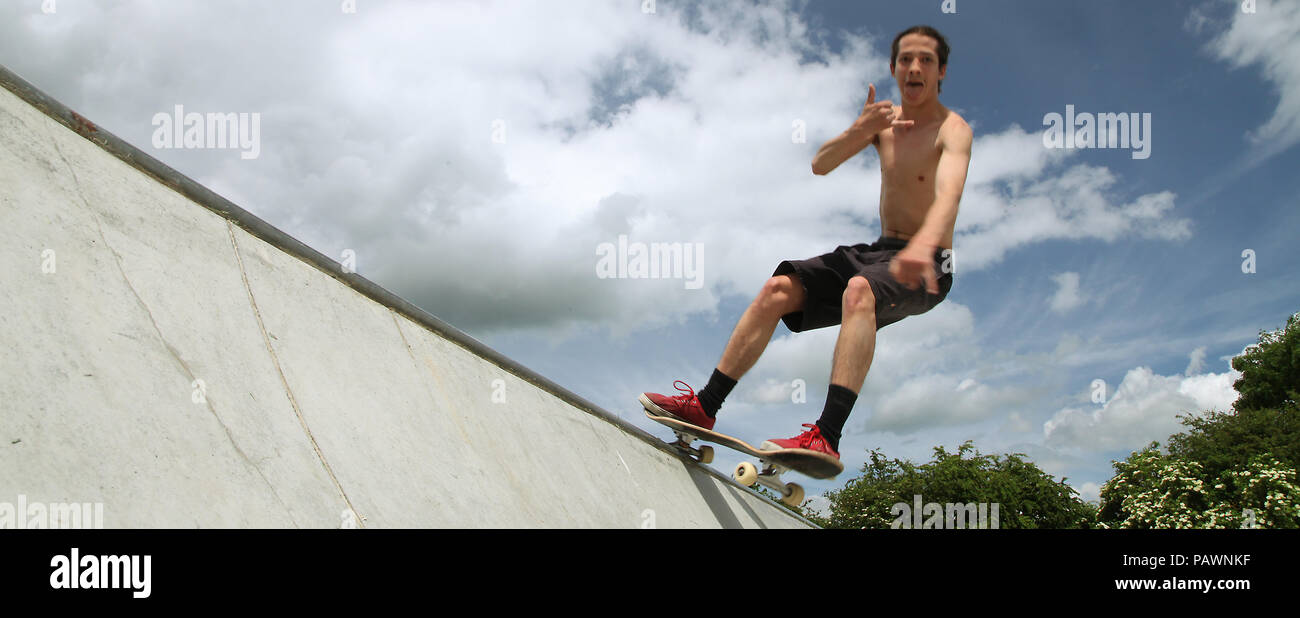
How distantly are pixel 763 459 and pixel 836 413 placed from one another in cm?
52

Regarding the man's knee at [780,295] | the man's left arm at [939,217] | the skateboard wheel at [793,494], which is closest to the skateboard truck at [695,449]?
the skateboard wheel at [793,494]

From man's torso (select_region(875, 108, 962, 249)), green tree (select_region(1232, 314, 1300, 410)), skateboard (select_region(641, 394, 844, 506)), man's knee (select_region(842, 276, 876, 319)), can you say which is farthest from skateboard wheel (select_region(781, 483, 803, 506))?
green tree (select_region(1232, 314, 1300, 410))

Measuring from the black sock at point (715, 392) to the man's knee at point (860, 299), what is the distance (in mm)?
1027

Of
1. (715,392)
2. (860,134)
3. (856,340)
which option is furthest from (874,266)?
(715,392)

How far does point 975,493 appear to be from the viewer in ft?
118

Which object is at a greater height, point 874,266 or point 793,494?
point 874,266

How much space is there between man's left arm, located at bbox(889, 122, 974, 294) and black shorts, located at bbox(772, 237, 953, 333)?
0.19 m

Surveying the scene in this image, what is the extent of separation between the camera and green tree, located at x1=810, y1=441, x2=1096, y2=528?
36.1m

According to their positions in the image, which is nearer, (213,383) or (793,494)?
(213,383)

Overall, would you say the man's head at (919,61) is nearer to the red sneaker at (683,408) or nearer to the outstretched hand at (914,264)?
the outstretched hand at (914,264)

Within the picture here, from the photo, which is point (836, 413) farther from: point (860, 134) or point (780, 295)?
point (860, 134)

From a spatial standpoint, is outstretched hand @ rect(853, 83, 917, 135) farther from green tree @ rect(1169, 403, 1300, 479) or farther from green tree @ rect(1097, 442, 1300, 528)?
green tree @ rect(1169, 403, 1300, 479)

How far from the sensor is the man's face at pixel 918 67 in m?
4.68
